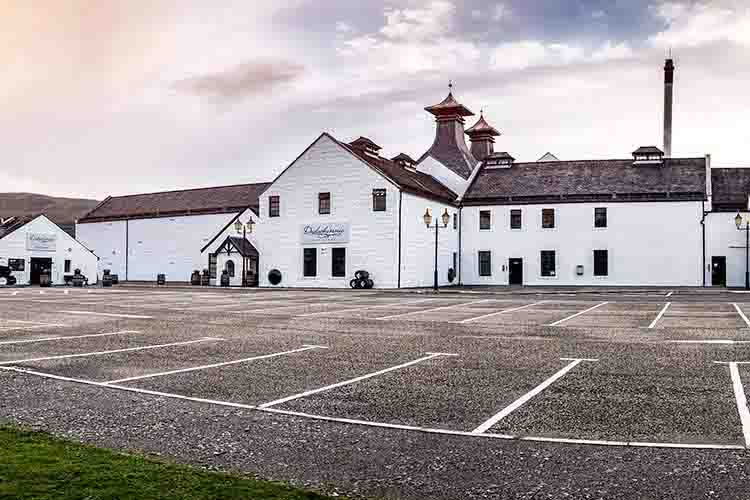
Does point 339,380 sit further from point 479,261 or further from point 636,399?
point 479,261

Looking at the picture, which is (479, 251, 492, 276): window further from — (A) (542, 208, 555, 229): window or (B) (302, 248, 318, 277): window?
(B) (302, 248, 318, 277): window

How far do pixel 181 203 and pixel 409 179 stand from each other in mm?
28701

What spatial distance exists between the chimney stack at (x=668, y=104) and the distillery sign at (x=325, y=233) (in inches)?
1261

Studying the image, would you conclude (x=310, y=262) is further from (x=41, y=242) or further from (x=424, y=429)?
(x=424, y=429)

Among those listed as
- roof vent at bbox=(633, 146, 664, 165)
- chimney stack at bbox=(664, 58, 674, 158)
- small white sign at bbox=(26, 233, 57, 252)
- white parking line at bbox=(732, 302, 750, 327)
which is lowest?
white parking line at bbox=(732, 302, 750, 327)

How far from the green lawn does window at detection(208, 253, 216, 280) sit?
50.7 meters

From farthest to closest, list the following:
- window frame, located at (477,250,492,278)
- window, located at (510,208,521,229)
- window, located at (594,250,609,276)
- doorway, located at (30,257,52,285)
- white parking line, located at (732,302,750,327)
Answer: doorway, located at (30,257,52,285), window frame, located at (477,250,492,278), window, located at (510,208,521,229), window, located at (594,250,609,276), white parking line, located at (732,302,750,327)

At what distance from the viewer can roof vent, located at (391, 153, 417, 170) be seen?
187 feet

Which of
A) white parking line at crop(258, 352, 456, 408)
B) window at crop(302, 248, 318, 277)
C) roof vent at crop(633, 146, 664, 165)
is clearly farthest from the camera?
roof vent at crop(633, 146, 664, 165)

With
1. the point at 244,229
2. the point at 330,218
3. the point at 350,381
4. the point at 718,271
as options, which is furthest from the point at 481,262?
the point at 350,381

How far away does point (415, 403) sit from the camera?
8.45 metres

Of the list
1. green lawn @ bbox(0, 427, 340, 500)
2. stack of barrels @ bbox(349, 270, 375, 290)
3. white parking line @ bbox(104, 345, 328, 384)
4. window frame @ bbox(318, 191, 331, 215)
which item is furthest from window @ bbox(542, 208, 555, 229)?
green lawn @ bbox(0, 427, 340, 500)

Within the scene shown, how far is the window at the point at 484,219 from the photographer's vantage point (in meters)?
53.0

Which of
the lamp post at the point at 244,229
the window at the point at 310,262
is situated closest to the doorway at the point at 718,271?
the window at the point at 310,262
